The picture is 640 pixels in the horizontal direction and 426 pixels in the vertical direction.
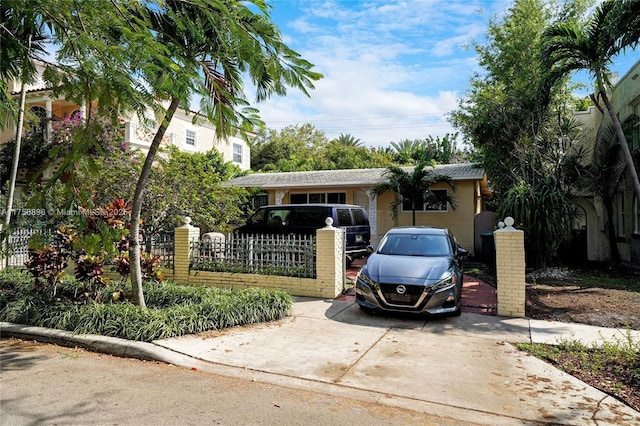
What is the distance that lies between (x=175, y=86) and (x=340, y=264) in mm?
5352

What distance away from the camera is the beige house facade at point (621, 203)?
12750mm

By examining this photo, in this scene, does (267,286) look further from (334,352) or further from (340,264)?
(334,352)

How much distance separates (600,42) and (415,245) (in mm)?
7183

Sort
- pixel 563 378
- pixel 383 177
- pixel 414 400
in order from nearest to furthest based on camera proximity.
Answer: pixel 414 400 → pixel 563 378 → pixel 383 177

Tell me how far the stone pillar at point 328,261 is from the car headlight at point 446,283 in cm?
231

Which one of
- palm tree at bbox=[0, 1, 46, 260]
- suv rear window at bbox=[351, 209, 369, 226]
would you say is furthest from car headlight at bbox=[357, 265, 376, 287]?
palm tree at bbox=[0, 1, 46, 260]

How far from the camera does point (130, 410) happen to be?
3.64 m

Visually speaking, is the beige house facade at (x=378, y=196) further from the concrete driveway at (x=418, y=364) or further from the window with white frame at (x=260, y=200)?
the concrete driveway at (x=418, y=364)

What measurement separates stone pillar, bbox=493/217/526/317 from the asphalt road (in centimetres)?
406

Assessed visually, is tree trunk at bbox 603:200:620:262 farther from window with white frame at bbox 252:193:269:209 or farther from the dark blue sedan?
window with white frame at bbox 252:193:269:209

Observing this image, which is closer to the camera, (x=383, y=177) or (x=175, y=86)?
(x=175, y=86)

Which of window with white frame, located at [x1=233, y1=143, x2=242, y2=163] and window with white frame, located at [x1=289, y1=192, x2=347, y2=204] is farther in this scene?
window with white frame, located at [x1=233, y1=143, x2=242, y2=163]

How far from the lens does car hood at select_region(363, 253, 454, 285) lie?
673cm

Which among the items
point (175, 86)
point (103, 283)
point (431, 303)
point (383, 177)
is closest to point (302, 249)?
point (431, 303)
